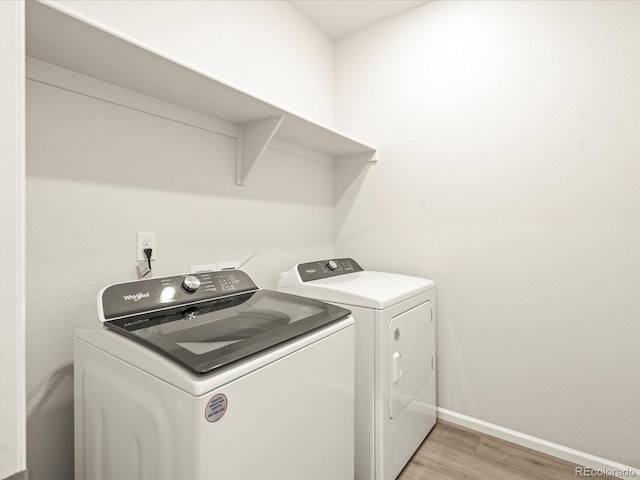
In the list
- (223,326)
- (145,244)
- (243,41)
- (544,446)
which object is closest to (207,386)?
(223,326)

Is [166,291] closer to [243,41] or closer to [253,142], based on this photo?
[253,142]

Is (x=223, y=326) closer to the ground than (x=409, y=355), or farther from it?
farther from it

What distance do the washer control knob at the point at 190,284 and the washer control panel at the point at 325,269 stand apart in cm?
57

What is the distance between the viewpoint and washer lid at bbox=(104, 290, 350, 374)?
815mm

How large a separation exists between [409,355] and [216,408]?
44.2 inches

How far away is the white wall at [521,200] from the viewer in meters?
1.54

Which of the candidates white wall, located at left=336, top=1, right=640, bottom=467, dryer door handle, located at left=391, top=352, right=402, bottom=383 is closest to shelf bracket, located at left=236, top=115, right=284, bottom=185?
white wall, located at left=336, top=1, right=640, bottom=467

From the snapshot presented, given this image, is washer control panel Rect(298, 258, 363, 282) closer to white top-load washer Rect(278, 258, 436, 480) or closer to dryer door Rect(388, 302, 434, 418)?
white top-load washer Rect(278, 258, 436, 480)

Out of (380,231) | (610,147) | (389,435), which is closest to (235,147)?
(380,231)

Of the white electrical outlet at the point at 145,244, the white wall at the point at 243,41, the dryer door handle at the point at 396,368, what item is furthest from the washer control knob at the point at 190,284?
the dryer door handle at the point at 396,368

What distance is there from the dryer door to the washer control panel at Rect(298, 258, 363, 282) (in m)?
0.50

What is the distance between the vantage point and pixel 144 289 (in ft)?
3.78

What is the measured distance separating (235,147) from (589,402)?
2.23 m

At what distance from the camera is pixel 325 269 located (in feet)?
6.22
